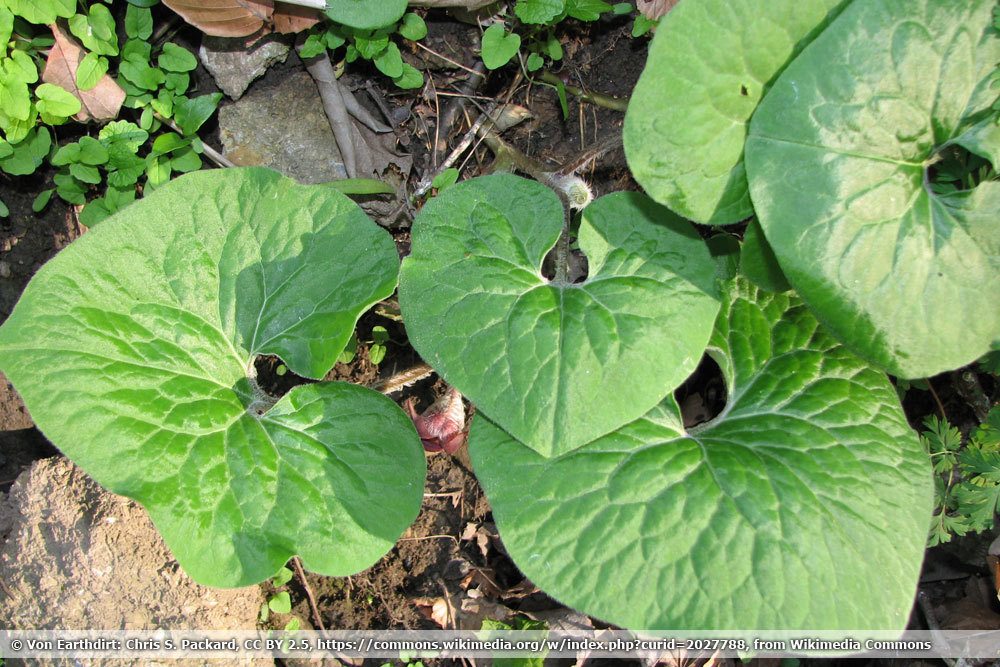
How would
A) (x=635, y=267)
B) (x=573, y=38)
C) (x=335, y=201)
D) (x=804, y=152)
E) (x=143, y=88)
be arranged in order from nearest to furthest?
1. (x=804, y=152)
2. (x=635, y=267)
3. (x=335, y=201)
4. (x=143, y=88)
5. (x=573, y=38)

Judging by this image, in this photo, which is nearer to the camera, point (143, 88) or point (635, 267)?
point (635, 267)

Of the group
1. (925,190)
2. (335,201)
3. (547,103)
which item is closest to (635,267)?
(925,190)

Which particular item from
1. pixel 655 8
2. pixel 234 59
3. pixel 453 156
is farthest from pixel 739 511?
pixel 234 59

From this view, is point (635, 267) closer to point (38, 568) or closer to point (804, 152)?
point (804, 152)

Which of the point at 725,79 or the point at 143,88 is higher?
the point at 725,79

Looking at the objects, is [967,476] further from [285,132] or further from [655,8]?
[285,132]

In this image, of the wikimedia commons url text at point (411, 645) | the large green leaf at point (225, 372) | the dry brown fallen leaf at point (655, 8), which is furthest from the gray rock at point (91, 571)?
the dry brown fallen leaf at point (655, 8)
